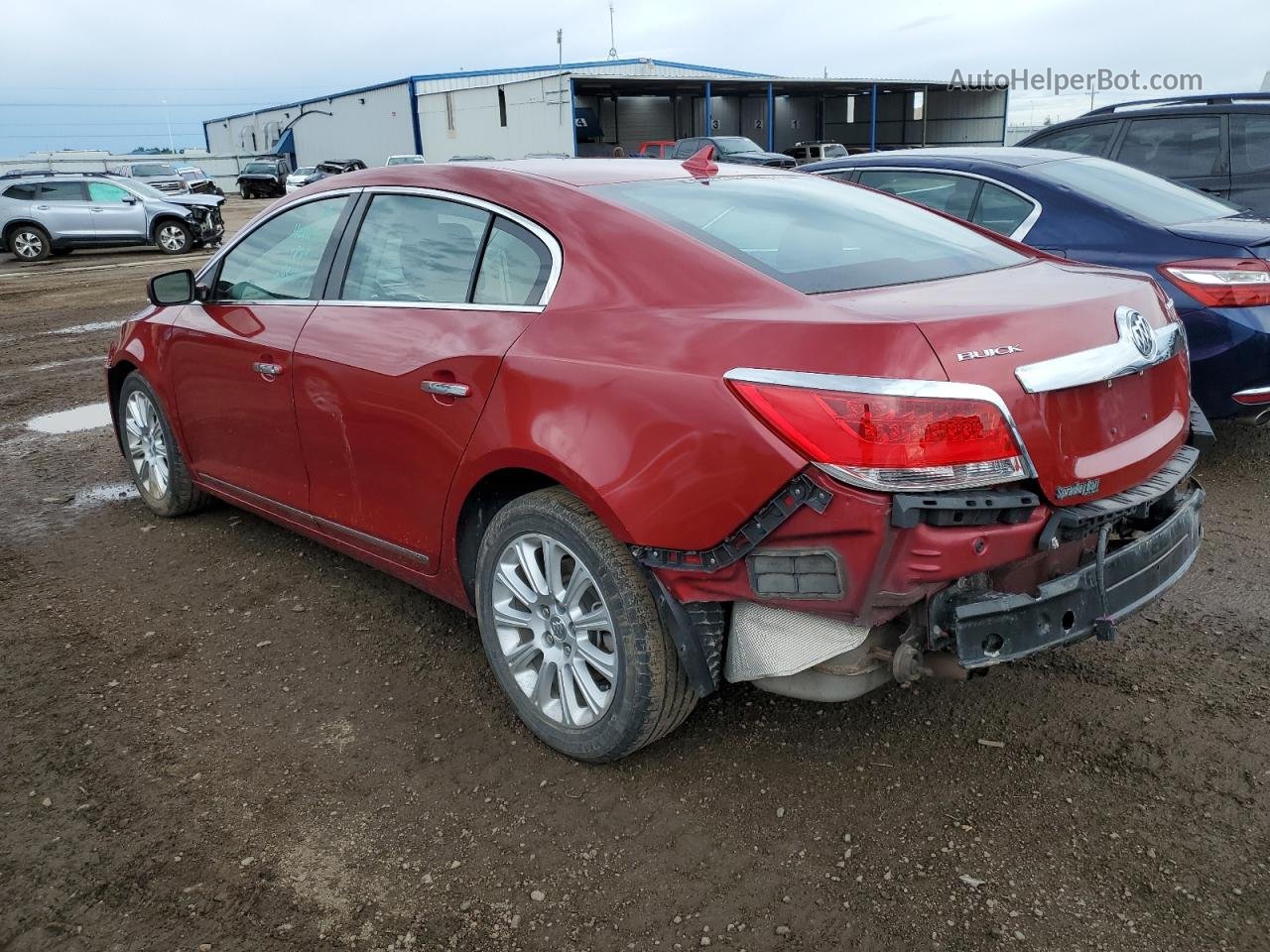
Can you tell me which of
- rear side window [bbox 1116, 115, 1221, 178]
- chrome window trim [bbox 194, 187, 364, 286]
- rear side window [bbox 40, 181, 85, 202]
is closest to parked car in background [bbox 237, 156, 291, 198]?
rear side window [bbox 40, 181, 85, 202]

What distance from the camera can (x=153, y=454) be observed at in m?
4.83

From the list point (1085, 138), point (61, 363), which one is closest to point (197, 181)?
point (61, 363)

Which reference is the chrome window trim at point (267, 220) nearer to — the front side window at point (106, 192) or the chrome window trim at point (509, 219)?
the chrome window trim at point (509, 219)

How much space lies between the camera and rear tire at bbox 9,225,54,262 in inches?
767

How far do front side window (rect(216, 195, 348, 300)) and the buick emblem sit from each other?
2530mm

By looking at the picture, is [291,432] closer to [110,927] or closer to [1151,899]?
[110,927]

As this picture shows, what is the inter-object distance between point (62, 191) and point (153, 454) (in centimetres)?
1778

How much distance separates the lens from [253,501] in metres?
4.06

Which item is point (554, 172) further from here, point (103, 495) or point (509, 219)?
point (103, 495)

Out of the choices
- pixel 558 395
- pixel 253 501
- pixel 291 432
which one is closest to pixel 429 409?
pixel 558 395

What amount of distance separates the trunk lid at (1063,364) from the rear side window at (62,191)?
21.0 m

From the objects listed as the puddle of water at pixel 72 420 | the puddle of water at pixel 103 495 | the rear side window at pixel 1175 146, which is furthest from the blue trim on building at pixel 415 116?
the puddle of water at pixel 103 495

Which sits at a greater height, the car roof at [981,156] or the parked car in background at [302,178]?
the parked car in background at [302,178]

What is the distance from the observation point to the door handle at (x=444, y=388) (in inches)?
112
